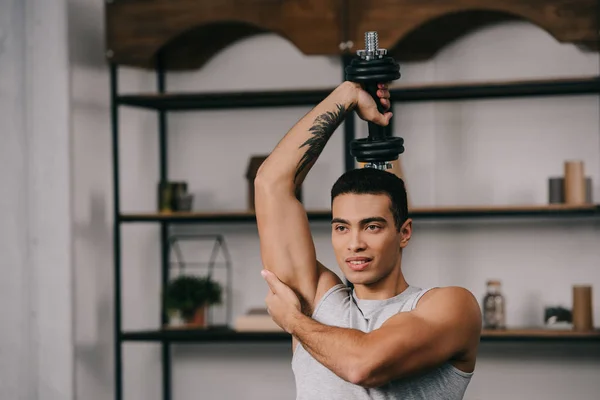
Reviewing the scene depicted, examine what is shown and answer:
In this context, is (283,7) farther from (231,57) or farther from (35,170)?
(35,170)

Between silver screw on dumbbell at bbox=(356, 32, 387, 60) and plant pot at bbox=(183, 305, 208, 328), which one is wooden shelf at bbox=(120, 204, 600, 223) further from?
silver screw on dumbbell at bbox=(356, 32, 387, 60)

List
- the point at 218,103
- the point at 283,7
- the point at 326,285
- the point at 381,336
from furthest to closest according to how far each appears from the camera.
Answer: the point at 218,103 < the point at 283,7 < the point at 326,285 < the point at 381,336

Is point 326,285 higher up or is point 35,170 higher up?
point 35,170

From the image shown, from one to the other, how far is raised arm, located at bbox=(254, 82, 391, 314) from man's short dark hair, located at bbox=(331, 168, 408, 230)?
0.38 feet

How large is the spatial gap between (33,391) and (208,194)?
1.18 meters

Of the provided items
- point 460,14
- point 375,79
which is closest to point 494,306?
point 460,14

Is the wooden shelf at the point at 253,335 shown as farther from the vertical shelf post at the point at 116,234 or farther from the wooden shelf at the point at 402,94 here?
the wooden shelf at the point at 402,94

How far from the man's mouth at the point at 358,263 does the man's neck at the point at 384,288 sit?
0.08 m

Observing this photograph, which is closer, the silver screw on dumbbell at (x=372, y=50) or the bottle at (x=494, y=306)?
the silver screw on dumbbell at (x=372, y=50)

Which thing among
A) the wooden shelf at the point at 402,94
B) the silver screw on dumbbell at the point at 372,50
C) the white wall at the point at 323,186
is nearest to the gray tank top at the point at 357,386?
the silver screw on dumbbell at the point at 372,50

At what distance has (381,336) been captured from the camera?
2041 millimetres

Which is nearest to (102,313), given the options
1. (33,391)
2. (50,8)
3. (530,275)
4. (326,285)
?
(33,391)

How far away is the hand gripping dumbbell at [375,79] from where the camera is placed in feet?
7.06

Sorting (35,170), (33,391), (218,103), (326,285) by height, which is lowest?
(33,391)
